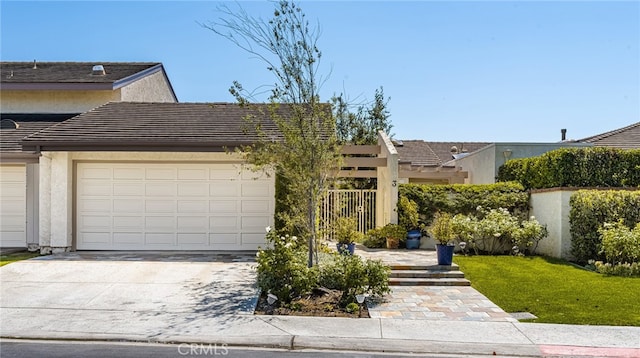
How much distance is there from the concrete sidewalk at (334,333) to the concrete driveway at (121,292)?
41mm

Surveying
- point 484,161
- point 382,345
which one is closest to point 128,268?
point 382,345

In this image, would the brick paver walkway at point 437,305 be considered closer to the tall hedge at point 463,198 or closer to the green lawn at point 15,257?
the tall hedge at point 463,198

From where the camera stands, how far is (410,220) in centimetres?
1495

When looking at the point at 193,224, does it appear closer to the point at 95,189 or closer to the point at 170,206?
the point at 170,206

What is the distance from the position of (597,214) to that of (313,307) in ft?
26.6

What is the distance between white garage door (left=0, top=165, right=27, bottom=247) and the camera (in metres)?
14.4

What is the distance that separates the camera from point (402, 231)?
14773 millimetres

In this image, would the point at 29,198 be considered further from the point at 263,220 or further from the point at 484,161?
the point at 484,161

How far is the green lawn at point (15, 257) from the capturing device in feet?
39.7

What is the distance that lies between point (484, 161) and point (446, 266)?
9.29 meters

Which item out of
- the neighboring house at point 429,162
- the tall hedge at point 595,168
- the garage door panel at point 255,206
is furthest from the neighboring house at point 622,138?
the garage door panel at point 255,206

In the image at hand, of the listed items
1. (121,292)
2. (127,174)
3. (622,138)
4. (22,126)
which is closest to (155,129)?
(127,174)

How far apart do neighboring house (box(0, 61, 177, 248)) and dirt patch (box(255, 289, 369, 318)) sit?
8.31 m

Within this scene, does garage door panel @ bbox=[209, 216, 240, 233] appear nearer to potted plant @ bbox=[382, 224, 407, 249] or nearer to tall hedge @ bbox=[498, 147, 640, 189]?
potted plant @ bbox=[382, 224, 407, 249]
